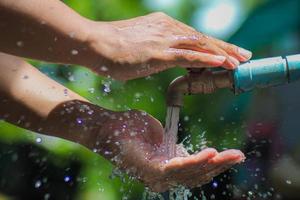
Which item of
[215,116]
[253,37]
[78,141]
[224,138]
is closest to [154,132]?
[78,141]

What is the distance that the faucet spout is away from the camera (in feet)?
5.26

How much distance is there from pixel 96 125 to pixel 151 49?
0.28 meters

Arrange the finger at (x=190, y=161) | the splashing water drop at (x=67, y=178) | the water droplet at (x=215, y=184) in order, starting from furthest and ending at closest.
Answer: the splashing water drop at (x=67, y=178) < the water droplet at (x=215, y=184) < the finger at (x=190, y=161)

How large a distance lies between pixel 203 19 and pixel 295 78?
1.68 meters

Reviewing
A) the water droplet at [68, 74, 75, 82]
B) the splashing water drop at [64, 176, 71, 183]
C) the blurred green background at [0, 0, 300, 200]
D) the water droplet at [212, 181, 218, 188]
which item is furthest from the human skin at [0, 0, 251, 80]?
the splashing water drop at [64, 176, 71, 183]

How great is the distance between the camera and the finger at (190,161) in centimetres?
151

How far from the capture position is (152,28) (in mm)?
1592

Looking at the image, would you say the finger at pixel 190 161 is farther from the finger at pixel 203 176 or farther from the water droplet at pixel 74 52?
the water droplet at pixel 74 52

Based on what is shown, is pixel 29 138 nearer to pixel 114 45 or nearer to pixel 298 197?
pixel 298 197

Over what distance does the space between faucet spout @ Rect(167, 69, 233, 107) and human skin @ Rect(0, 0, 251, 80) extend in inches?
1.5

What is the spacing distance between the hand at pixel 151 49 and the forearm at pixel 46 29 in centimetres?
2

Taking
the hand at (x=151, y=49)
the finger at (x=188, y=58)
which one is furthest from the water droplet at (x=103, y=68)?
the finger at (x=188, y=58)

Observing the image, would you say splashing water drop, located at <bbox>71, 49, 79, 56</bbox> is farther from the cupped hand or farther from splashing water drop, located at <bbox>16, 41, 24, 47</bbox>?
the cupped hand

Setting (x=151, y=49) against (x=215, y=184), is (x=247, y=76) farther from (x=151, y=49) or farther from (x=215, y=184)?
(x=215, y=184)
